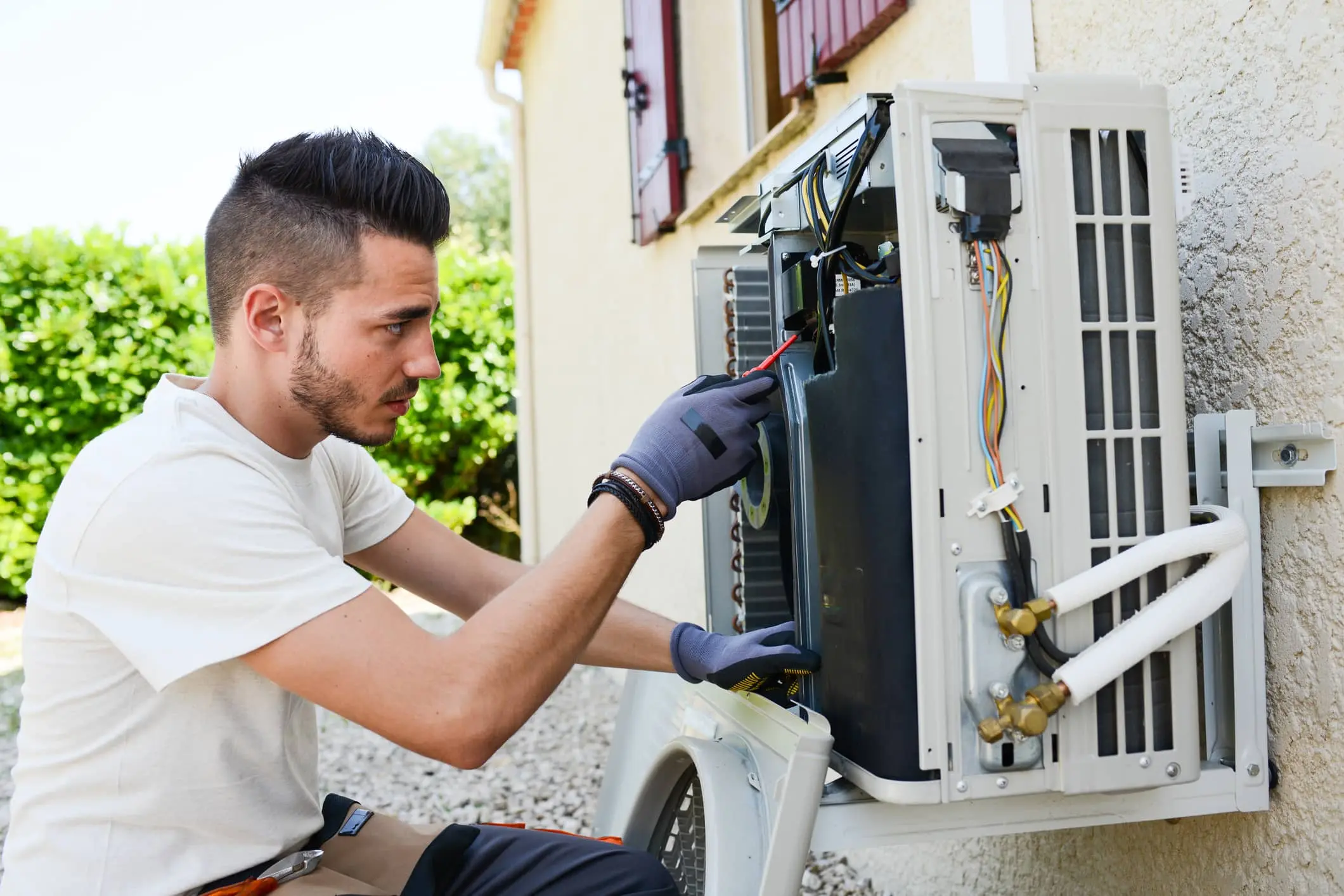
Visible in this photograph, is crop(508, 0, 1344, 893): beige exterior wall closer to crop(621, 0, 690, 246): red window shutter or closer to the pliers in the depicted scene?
the pliers

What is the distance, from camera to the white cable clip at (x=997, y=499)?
1.09 meters

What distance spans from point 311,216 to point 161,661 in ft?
2.19

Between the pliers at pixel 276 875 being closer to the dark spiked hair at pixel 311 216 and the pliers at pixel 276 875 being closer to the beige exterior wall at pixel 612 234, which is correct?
the dark spiked hair at pixel 311 216

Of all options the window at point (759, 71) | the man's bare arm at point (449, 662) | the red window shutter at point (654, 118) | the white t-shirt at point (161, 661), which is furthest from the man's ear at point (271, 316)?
the red window shutter at point (654, 118)

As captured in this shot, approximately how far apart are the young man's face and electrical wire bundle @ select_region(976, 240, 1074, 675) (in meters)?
0.79

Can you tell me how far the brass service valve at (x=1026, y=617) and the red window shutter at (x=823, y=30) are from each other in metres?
1.58

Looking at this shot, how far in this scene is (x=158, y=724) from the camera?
1.34m

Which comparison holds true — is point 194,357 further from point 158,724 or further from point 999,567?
point 999,567

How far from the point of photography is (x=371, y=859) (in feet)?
5.20

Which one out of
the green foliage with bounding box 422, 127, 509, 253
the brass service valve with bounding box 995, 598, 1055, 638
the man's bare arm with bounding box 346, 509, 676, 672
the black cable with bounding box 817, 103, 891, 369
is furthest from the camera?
the green foliage with bounding box 422, 127, 509, 253

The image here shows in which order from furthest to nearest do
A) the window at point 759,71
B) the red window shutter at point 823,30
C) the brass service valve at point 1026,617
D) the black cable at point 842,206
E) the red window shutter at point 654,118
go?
1. the red window shutter at point 654,118
2. the window at point 759,71
3. the red window shutter at point 823,30
4. the black cable at point 842,206
5. the brass service valve at point 1026,617

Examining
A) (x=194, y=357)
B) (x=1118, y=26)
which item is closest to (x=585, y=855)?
(x=1118, y=26)

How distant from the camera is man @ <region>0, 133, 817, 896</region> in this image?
1226 millimetres

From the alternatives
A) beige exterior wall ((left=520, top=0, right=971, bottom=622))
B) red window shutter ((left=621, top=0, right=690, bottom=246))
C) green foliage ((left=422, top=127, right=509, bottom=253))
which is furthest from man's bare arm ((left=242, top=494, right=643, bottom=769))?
green foliage ((left=422, top=127, right=509, bottom=253))
